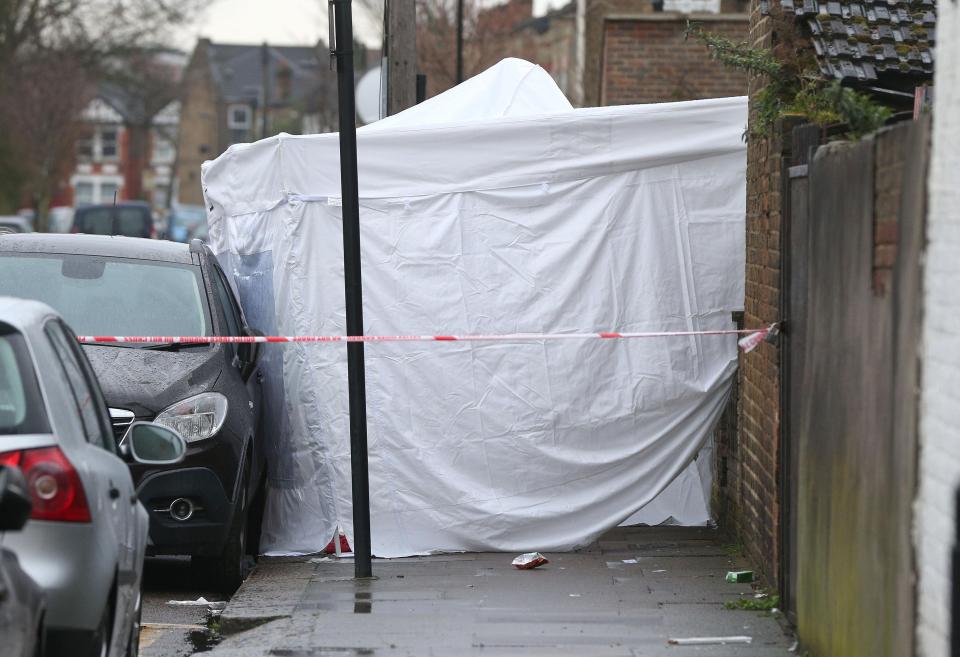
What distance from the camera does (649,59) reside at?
21984 millimetres

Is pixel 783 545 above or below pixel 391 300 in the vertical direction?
below

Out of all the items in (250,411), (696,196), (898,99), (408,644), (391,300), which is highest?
(898,99)

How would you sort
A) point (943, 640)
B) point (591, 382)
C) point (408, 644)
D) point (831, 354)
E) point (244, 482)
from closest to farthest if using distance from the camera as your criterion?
1. point (943, 640)
2. point (831, 354)
3. point (408, 644)
4. point (244, 482)
5. point (591, 382)

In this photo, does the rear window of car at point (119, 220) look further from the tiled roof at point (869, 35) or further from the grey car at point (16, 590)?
the grey car at point (16, 590)

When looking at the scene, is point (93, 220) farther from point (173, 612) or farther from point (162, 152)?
point (162, 152)

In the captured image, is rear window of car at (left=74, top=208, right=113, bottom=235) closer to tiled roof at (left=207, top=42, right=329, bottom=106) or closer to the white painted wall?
the white painted wall

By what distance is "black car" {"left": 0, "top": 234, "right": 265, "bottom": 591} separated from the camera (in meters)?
7.43

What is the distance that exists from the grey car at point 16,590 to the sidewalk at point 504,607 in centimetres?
244

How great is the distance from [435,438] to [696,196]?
6.54 ft

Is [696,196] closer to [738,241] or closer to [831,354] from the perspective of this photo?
[738,241]

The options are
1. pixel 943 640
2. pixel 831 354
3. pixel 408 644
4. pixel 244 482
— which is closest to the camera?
pixel 943 640

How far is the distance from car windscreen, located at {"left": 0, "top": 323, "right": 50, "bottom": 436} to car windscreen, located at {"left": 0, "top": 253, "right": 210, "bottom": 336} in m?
3.94

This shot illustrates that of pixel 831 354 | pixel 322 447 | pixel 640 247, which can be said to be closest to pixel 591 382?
pixel 640 247

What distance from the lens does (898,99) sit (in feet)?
26.9
